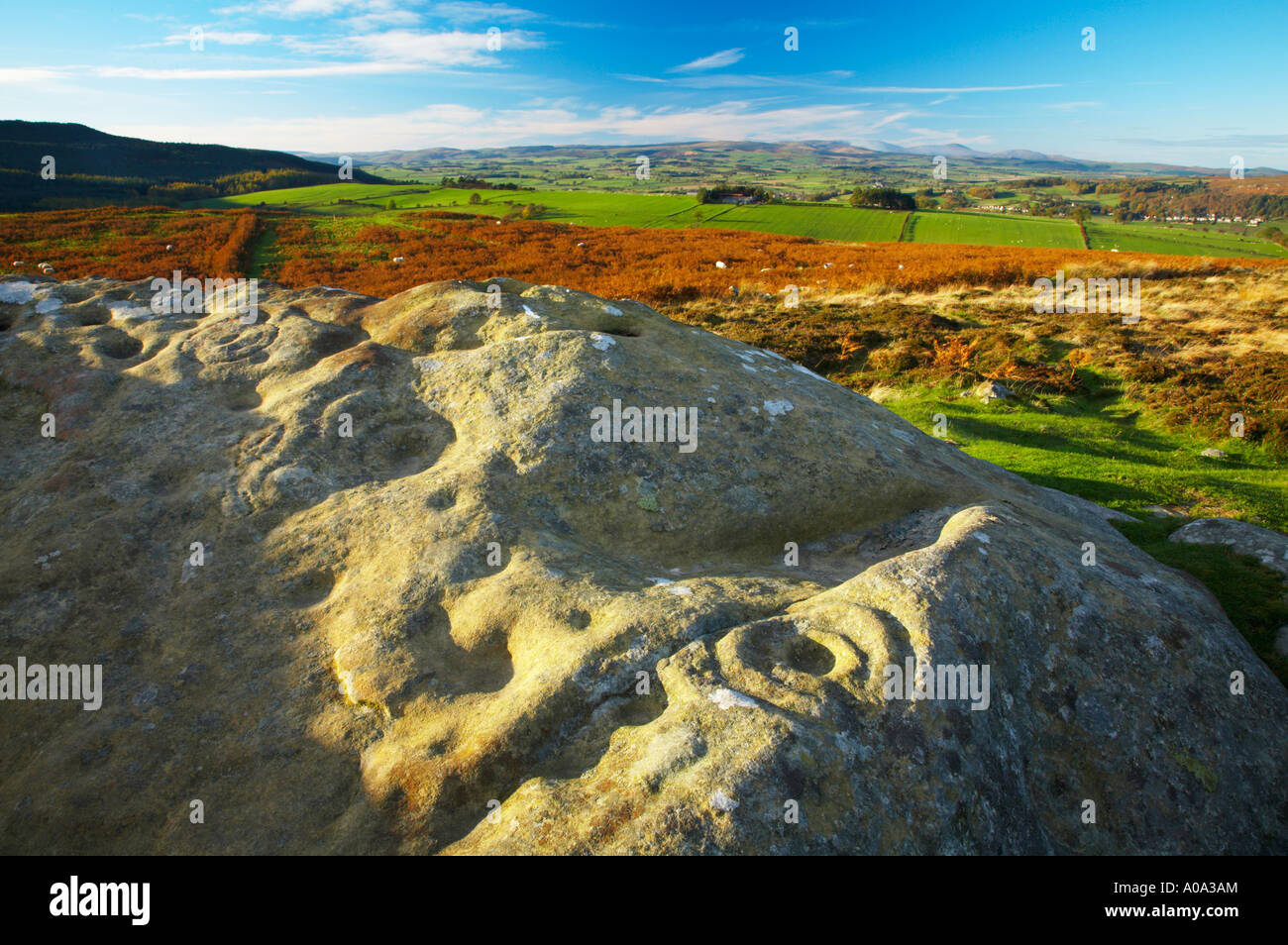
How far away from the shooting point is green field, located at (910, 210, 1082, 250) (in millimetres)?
80375

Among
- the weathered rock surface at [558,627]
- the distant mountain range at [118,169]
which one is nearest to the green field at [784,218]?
the distant mountain range at [118,169]

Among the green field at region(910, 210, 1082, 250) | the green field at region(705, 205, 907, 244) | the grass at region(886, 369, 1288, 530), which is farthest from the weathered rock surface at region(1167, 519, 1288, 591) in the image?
the green field at region(910, 210, 1082, 250)

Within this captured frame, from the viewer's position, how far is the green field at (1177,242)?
238 ft

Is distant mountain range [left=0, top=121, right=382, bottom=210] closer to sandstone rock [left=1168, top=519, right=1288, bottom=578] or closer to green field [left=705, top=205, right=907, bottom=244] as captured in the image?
green field [left=705, top=205, right=907, bottom=244]

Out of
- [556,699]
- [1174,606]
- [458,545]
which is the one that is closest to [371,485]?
[458,545]

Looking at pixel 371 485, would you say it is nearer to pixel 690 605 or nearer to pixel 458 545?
pixel 458 545

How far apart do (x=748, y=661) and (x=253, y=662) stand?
Answer: 557 cm

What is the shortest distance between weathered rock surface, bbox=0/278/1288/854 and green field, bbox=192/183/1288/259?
70472 millimetres

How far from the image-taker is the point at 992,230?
294 ft

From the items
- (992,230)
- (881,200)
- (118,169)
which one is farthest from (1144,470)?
(118,169)

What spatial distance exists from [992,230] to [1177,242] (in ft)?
68.8

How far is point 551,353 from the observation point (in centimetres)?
1158

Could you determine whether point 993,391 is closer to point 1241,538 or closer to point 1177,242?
point 1241,538
